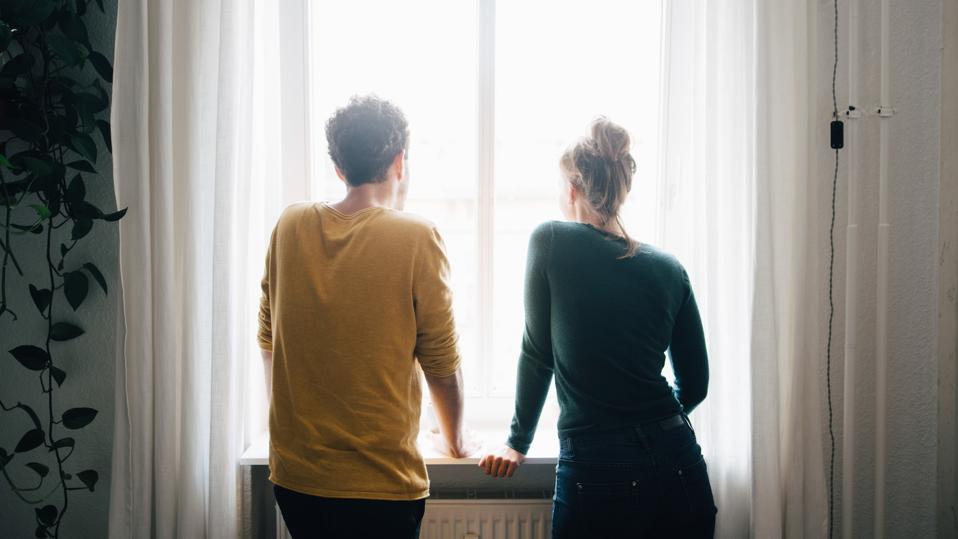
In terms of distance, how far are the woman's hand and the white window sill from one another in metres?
0.06

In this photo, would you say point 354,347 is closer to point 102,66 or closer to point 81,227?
point 81,227

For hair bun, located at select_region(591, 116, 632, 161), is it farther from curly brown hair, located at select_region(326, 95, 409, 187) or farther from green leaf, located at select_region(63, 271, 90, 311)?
green leaf, located at select_region(63, 271, 90, 311)

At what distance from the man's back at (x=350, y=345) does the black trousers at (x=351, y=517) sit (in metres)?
0.02

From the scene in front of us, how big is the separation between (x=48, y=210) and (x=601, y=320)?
53.8 inches

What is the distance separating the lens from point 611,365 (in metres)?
1.24

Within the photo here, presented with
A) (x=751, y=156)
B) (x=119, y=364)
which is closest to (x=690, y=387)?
(x=751, y=156)

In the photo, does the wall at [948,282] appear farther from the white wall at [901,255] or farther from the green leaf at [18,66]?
the green leaf at [18,66]

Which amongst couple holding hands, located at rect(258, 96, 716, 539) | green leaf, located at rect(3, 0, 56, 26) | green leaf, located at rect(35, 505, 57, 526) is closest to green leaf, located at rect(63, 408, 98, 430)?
green leaf, located at rect(35, 505, 57, 526)

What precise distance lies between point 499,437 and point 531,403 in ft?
1.56

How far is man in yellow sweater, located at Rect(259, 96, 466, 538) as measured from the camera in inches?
44.3

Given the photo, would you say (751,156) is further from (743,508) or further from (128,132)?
(128,132)

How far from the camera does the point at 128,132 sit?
4.94 ft

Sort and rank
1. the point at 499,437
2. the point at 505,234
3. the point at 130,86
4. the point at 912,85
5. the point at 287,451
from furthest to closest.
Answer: the point at 505,234
the point at 499,437
the point at 912,85
the point at 130,86
the point at 287,451

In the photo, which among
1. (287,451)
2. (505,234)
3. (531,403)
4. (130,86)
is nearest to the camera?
(287,451)
